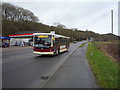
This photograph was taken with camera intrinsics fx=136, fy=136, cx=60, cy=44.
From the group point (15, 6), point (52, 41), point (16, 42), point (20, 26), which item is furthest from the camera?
point (15, 6)

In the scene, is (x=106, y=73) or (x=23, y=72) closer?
(x=106, y=73)

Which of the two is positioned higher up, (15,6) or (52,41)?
(15,6)

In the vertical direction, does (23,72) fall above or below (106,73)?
below

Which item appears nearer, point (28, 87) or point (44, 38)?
point (28, 87)

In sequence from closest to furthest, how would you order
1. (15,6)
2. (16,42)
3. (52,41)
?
(52,41) < (16,42) < (15,6)

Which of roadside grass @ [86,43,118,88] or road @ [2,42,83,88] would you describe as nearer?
roadside grass @ [86,43,118,88]

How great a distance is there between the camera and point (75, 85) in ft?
17.6

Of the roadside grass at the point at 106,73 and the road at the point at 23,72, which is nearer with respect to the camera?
the roadside grass at the point at 106,73

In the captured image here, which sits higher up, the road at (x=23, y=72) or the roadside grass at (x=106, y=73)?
the roadside grass at (x=106, y=73)

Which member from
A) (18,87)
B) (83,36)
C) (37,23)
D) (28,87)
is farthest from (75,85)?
(83,36)

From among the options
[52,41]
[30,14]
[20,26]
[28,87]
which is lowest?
[28,87]

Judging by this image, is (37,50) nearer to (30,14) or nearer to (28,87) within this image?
(28,87)

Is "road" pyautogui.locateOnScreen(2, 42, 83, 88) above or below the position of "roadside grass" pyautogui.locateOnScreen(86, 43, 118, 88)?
below

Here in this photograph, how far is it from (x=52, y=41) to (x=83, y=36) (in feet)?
430
